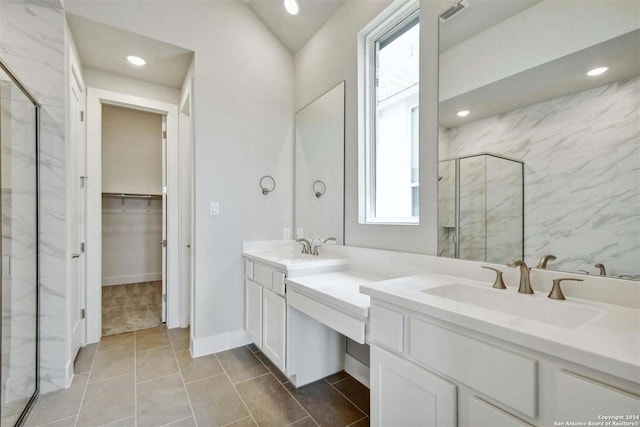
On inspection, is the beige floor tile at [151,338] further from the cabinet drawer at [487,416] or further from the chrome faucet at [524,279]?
the chrome faucet at [524,279]

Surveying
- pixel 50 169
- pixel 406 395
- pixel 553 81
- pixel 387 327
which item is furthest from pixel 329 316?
pixel 50 169

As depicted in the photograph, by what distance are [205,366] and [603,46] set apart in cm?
290

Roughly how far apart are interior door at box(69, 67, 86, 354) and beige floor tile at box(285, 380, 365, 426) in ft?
5.87

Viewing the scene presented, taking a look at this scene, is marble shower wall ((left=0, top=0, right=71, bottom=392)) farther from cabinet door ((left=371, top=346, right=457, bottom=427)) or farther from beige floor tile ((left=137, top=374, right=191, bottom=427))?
cabinet door ((left=371, top=346, right=457, bottom=427))

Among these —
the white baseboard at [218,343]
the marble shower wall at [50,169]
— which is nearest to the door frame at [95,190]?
the marble shower wall at [50,169]

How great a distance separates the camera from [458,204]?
1.56m

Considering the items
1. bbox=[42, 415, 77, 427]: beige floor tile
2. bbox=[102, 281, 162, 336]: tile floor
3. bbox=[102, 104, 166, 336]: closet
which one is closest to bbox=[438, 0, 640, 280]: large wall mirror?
bbox=[42, 415, 77, 427]: beige floor tile

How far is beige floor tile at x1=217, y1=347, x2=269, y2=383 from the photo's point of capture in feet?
7.09

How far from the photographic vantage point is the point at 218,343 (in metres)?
2.54

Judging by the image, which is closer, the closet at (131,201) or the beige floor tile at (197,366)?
the beige floor tile at (197,366)

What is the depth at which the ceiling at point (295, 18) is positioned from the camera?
2.42 m

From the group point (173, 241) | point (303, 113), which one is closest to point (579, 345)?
point (303, 113)

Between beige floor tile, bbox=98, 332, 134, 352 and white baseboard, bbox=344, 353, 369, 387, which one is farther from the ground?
white baseboard, bbox=344, 353, 369, 387

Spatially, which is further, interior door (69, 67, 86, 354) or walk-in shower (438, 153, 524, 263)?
interior door (69, 67, 86, 354)
